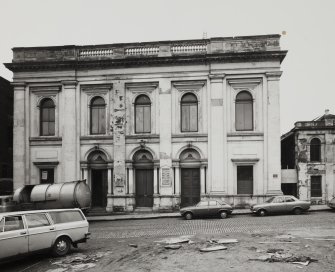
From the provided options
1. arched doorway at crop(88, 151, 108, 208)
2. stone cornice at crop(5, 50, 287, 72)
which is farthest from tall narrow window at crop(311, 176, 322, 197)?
arched doorway at crop(88, 151, 108, 208)

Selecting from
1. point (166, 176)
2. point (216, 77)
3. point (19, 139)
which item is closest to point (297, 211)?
point (166, 176)

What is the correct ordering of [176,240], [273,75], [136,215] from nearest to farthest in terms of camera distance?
1. [176,240]
2. [136,215]
3. [273,75]

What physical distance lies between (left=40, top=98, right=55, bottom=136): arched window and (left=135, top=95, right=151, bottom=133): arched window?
580 cm

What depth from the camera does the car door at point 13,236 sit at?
1087 centimetres

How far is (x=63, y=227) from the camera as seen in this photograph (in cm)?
1256

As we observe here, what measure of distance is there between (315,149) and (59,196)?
58.9 feet

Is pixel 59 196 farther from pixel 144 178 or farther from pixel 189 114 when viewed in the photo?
pixel 189 114

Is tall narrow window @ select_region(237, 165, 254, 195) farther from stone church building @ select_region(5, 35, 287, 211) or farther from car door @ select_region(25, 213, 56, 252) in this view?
car door @ select_region(25, 213, 56, 252)

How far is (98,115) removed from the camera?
26.1 metres

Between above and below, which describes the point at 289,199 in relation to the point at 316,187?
below

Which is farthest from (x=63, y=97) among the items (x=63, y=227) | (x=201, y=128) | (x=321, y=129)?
(x=321, y=129)

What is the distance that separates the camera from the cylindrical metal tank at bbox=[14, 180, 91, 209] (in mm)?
20766

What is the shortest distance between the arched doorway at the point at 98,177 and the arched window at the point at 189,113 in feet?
18.8

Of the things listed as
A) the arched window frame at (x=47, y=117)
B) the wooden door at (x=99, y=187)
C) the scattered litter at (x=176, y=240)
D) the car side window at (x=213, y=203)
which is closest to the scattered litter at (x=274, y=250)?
the scattered litter at (x=176, y=240)
